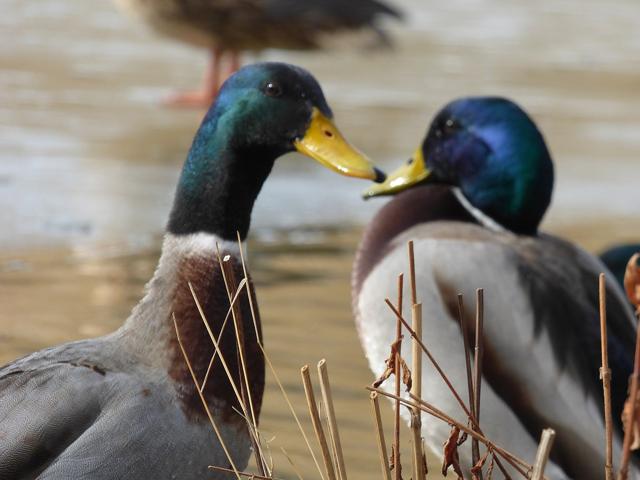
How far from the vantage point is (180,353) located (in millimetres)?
2893

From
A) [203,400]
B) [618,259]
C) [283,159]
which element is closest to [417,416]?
[203,400]

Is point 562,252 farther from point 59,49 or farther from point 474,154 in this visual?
point 59,49

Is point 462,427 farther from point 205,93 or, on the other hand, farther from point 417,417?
point 205,93

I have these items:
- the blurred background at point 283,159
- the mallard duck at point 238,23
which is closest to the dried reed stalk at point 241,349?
the blurred background at point 283,159

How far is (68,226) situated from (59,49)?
522 cm

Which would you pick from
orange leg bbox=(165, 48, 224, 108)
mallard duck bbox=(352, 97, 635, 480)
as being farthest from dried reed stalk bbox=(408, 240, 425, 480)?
orange leg bbox=(165, 48, 224, 108)

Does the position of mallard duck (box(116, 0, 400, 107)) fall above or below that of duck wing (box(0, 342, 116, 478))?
above

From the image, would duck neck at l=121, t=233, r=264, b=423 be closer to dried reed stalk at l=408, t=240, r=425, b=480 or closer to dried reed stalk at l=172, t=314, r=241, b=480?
dried reed stalk at l=172, t=314, r=241, b=480

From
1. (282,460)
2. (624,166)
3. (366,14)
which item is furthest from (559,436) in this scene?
(366,14)

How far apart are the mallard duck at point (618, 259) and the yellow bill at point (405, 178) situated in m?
0.97

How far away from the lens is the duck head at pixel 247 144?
3.07 meters

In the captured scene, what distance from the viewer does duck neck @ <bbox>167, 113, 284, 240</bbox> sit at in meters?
3.06

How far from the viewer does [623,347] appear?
354 cm

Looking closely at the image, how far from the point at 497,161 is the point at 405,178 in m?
0.32
